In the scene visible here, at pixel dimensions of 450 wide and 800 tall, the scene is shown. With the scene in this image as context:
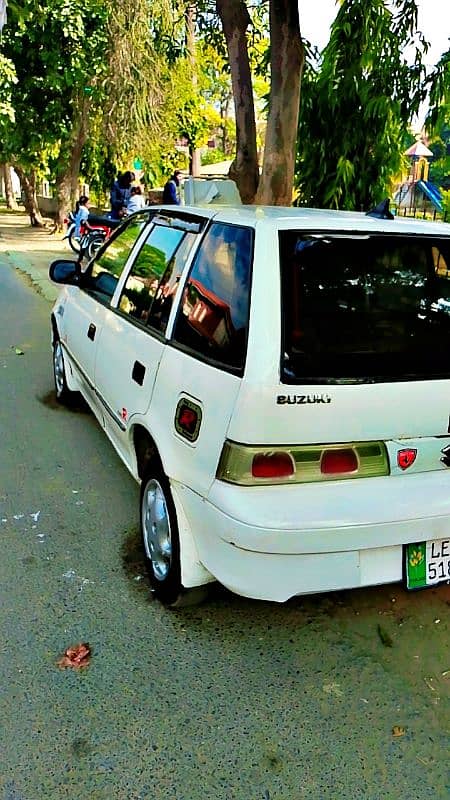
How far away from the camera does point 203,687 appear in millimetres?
2570

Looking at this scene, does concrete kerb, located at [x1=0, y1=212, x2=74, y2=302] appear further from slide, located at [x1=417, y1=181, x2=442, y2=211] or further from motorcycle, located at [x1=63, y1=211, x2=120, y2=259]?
slide, located at [x1=417, y1=181, x2=442, y2=211]

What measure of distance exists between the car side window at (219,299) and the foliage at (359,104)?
15.1 ft

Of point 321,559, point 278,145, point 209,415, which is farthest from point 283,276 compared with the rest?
point 278,145

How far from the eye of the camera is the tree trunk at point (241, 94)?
7.45 meters

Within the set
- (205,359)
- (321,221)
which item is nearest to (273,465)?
(205,359)

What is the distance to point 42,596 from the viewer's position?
10.2ft

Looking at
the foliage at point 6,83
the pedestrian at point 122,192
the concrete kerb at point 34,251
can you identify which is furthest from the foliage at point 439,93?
the foliage at point 6,83

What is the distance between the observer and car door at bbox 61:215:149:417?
418 centimetres

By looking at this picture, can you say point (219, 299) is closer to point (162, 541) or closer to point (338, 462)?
point (338, 462)

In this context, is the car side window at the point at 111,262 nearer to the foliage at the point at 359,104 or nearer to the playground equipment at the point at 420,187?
the foliage at the point at 359,104

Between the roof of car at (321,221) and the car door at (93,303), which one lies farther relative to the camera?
the car door at (93,303)

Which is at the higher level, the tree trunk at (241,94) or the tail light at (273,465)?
the tree trunk at (241,94)

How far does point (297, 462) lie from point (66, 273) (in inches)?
117

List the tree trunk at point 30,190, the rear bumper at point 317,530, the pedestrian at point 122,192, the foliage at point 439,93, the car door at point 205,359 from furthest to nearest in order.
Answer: the tree trunk at point 30,190
the pedestrian at point 122,192
the foliage at point 439,93
the car door at point 205,359
the rear bumper at point 317,530
